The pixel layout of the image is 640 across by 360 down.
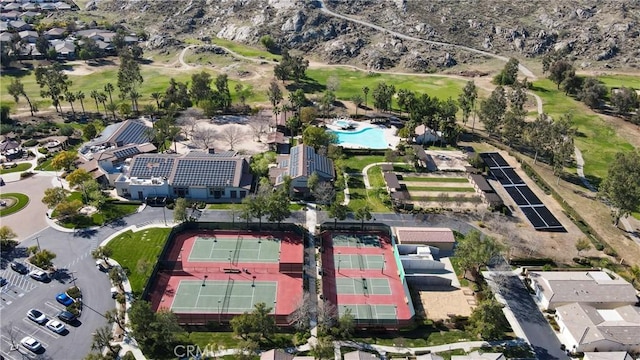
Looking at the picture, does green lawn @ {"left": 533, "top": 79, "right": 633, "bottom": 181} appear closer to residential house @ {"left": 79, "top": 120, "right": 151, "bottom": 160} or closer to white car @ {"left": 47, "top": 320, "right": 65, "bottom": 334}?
white car @ {"left": 47, "top": 320, "right": 65, "bottom": 334}

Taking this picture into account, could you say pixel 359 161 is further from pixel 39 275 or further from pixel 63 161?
pixel 39 275

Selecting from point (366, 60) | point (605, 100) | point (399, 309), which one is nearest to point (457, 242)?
point (399, 309)

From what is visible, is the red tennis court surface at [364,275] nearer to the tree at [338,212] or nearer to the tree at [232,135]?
the tree at [338,212]

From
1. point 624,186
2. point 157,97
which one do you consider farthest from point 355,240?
point 157,97

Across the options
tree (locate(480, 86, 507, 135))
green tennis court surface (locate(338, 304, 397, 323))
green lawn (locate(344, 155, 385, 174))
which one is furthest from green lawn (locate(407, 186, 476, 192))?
green tennis court surface (locate(338, 304, 397, 323))

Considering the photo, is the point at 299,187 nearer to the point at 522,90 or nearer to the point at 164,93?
the point at 164,93

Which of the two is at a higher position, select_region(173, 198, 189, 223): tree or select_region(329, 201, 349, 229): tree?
select_region(329, 201, 349, 229): tree
